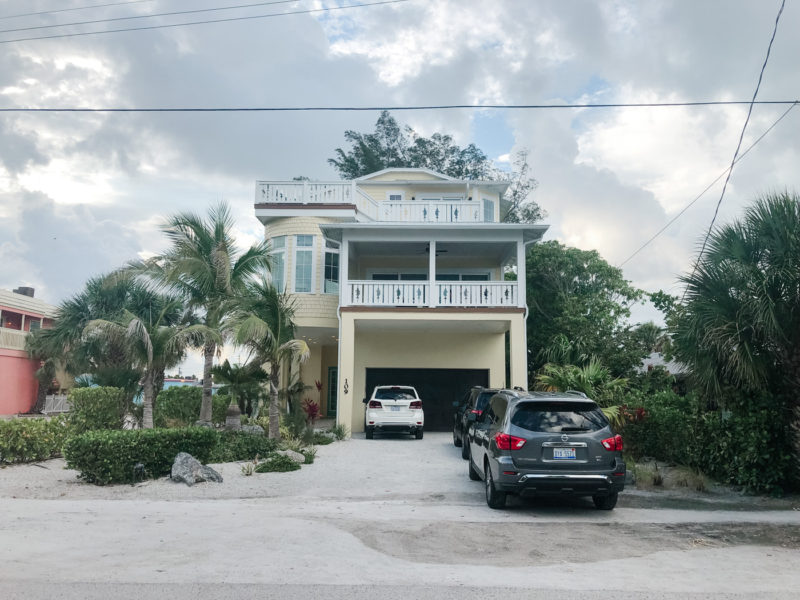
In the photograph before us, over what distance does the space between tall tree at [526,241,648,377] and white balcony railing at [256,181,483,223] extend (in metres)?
7.07

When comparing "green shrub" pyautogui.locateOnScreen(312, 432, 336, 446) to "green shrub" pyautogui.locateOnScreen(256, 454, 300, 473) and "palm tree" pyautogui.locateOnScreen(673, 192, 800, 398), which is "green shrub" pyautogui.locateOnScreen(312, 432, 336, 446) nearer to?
"green shrub" pyautogui.locateOnScreen(256, 454, 300, 473)

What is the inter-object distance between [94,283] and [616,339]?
22204 millimetres

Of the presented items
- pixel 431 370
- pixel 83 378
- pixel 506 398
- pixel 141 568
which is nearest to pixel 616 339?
pixel 431 370

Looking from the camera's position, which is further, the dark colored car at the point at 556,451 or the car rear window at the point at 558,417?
the car rear window at the point at 558,417

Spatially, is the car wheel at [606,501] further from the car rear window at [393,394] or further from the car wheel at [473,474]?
the car rear window at [393,394]

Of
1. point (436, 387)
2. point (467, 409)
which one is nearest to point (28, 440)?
point (467, 409)

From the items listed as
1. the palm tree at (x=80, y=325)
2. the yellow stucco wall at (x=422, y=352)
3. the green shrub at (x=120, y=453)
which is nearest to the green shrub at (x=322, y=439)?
the yellow stucco wall at (x=422, y=352)

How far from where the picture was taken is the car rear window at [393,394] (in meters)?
18.7

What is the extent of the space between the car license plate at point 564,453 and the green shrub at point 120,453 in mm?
6638

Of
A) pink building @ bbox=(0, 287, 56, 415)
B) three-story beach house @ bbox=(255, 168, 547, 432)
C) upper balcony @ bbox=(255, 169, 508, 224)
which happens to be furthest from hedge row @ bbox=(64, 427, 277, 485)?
pink building @ bbox=(0, 287, 56, 415)

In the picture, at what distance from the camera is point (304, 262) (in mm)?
21688

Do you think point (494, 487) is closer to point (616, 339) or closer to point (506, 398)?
point (506, 398)

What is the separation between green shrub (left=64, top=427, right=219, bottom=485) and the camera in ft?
34.0

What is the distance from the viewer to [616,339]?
26094 millimetres
